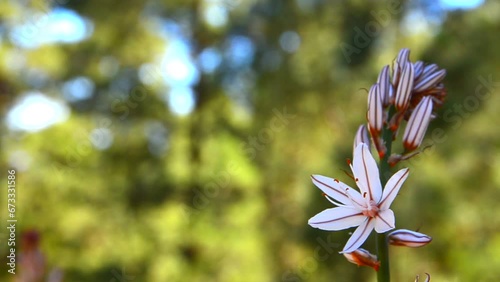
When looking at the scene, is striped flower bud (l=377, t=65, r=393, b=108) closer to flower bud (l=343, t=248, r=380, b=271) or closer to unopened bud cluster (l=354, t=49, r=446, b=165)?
unopened bud cluster (l=354, t=49, r=446, b=165)

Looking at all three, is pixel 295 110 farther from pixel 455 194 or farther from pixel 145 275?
pixel 145 275

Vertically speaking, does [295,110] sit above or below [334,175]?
above

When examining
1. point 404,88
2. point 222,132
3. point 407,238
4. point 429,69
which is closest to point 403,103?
point 404,88

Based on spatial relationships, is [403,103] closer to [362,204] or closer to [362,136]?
[362,136]

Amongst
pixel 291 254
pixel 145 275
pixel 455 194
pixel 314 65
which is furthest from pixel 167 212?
pixel 455 194

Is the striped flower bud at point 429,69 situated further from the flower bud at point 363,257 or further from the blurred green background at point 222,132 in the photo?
the blurred green background at point 222,132
